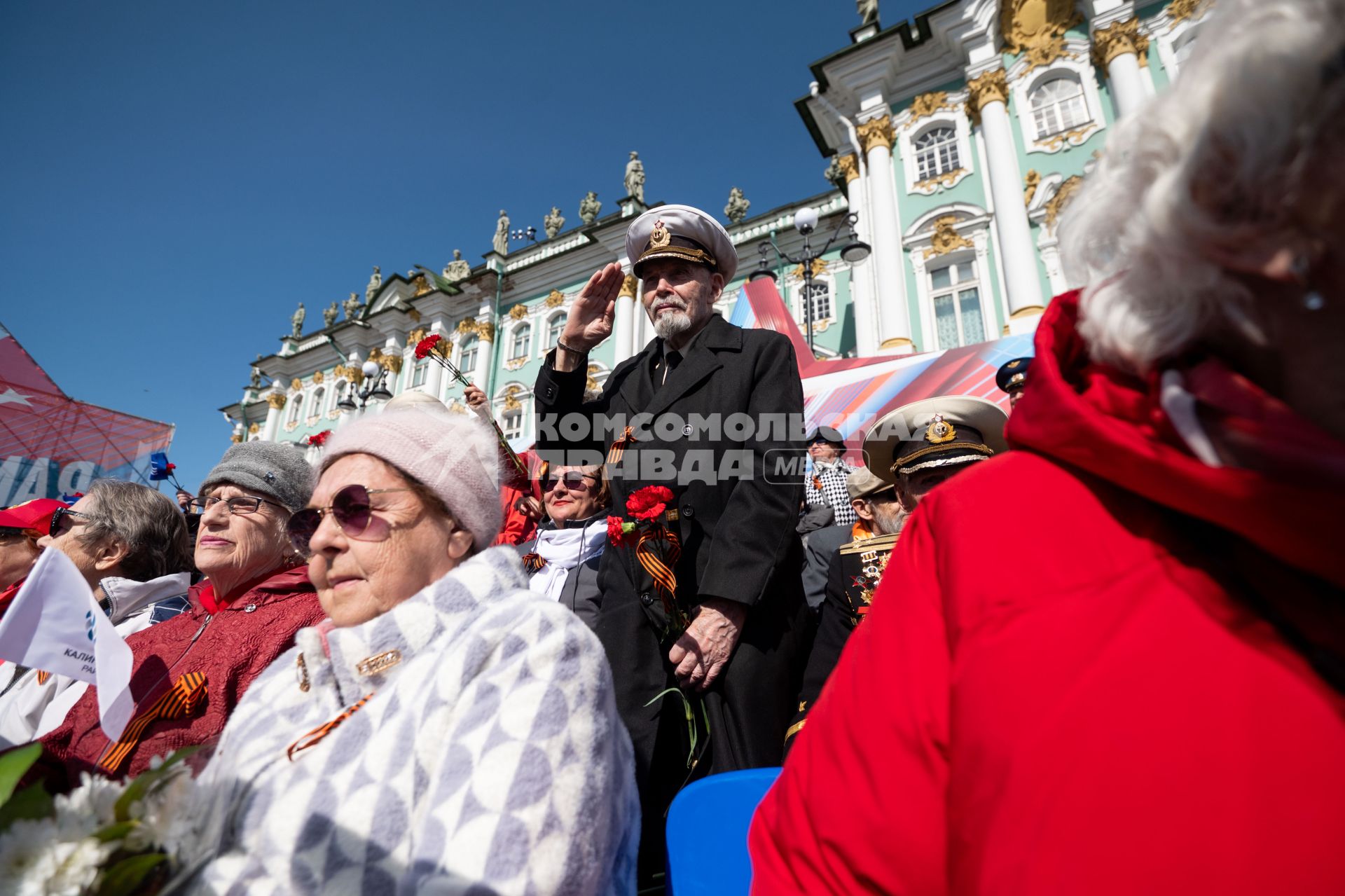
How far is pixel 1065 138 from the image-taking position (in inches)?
538

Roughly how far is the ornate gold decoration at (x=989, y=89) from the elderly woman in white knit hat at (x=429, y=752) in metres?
17.2

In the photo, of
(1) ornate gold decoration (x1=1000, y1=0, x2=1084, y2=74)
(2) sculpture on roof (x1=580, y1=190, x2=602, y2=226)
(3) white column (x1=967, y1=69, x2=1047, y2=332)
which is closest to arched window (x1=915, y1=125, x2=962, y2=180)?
(3) white column (x1=967, y1=69, x2=1047, y2=332)

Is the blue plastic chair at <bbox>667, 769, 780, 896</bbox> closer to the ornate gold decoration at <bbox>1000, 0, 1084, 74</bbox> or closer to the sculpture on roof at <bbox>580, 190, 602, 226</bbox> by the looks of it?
the ornate gold decoration at <bbox>1000, 0, 1084, 74</bbox>

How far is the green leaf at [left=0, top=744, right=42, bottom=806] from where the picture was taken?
93 cm

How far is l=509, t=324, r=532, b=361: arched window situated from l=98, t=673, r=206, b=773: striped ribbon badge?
903 inches

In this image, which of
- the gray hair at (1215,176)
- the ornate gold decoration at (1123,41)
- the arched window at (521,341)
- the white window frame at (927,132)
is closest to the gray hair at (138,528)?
the gray hair at (1215,176)

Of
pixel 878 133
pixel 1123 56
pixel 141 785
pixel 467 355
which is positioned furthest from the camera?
pixel 467 355

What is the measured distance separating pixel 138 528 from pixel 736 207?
73.0 feet

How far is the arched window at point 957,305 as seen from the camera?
46.3ft

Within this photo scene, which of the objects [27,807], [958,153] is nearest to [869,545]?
[27,807]

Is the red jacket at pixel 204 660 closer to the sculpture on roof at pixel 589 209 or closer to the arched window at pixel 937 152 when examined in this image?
the arched window at pixel 937 152

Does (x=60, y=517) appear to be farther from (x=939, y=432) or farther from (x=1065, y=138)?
(x=1065, y=138)

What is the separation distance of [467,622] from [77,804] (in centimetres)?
73

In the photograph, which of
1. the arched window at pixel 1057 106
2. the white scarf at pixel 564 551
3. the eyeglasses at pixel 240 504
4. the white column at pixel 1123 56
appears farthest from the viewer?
the arched window at pixel 1057 106
